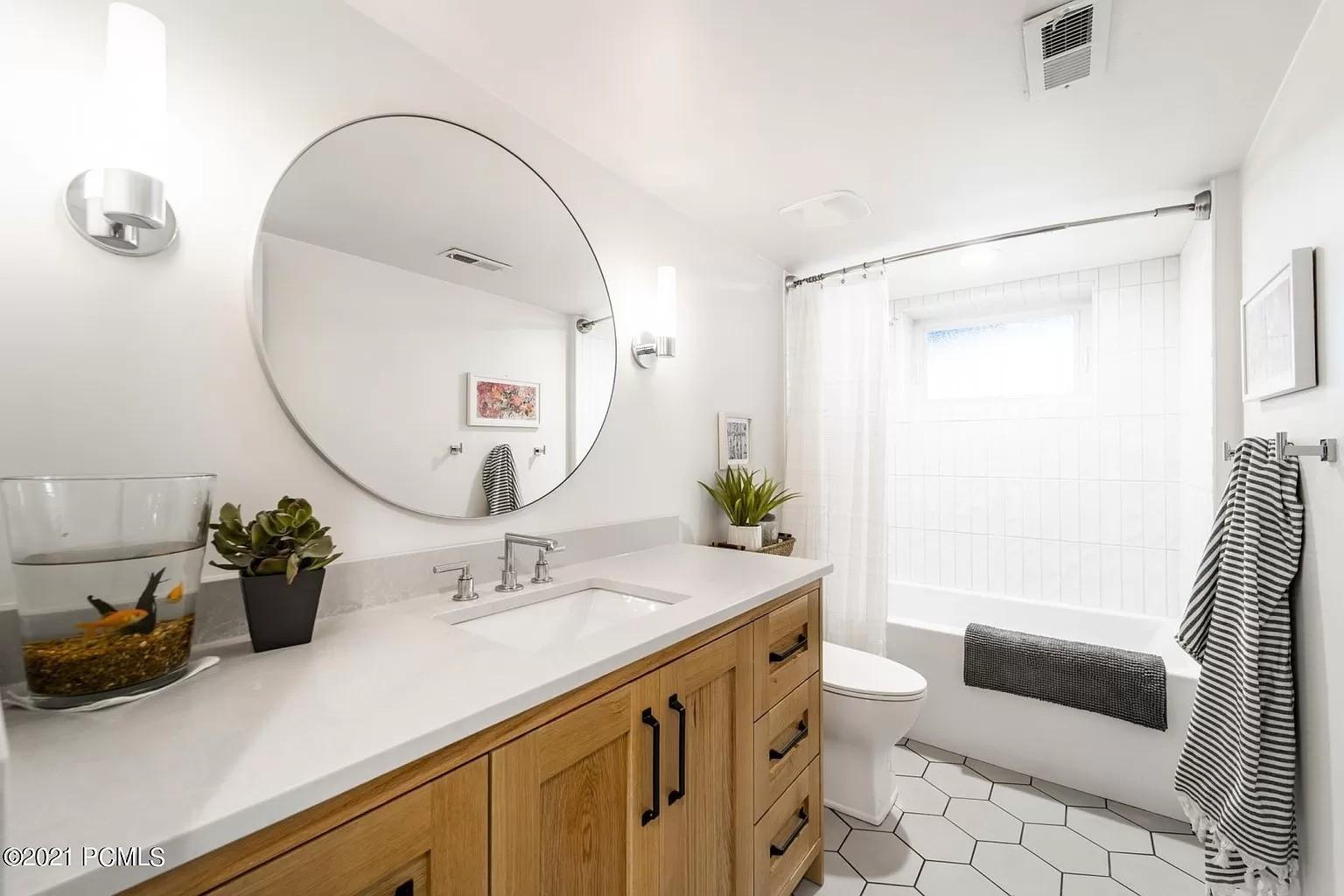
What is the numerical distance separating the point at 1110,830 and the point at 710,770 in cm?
162

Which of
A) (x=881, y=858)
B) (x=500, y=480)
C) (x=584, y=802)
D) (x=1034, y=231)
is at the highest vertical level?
(x=1034, y=231)

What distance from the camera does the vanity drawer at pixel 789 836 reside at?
1447 millimetres

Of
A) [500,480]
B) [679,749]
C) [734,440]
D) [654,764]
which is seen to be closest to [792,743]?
[679,749]

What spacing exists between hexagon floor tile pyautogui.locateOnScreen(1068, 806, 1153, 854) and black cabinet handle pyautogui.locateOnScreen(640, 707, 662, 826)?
1.71 meters

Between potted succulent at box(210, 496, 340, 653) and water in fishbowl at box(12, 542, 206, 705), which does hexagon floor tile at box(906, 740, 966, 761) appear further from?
water in fishbowl at box(12, 542, 206, 705)

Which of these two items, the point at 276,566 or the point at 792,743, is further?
the point at 792,743

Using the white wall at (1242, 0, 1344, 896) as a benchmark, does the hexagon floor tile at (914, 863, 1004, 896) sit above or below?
below

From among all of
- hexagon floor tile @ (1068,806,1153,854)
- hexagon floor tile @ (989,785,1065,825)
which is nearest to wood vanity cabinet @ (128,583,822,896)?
hexagon floor tile @ (989,785,1065,825)

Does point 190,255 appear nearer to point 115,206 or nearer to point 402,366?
point 115,206

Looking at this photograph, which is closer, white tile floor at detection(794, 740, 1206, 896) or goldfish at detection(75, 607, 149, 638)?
goldfish at detection(75, 607, 149, 638)

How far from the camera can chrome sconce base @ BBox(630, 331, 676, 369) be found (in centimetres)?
200

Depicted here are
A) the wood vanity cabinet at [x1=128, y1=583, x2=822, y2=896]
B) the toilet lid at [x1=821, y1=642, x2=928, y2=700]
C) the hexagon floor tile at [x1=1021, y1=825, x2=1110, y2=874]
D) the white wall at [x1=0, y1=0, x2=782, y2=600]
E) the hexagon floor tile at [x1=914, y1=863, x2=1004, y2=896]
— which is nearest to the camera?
the wood vanity cabinet at [x1=128, y1=583, x2=822, y2=896]

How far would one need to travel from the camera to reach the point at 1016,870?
1.77 meters

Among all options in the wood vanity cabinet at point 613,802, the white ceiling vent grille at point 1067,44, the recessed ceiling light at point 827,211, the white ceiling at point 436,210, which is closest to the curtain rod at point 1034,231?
the recessed ceiling light at point 827,211
